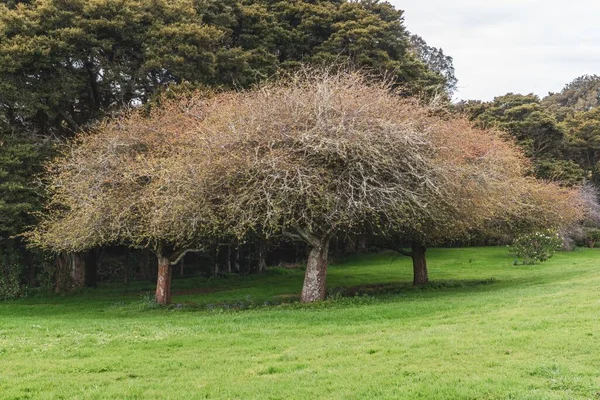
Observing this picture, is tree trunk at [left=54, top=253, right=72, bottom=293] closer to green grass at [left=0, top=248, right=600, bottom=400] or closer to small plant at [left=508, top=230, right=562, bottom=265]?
green grass at [left=0, top=248, right=600, bottom=400]

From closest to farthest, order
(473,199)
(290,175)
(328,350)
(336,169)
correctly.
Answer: (328,350)
(290,175)
(336,169)
(473,199)

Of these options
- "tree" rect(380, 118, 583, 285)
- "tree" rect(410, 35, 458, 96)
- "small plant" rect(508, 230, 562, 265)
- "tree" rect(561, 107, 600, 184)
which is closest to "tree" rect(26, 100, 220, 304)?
"tree" rect(380, 118, 583, 285)

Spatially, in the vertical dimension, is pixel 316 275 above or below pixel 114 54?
below

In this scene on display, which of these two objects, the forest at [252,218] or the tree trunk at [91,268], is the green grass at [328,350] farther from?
the tree trunk at [91,268]

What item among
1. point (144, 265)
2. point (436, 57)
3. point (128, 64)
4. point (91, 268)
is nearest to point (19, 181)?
point (128, 64)

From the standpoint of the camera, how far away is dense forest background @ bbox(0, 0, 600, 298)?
22.6 m

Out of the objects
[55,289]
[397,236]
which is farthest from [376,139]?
[55,289]

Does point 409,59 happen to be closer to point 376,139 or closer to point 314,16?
point 314,16

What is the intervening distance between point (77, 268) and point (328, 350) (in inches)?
833

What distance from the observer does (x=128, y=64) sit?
25.4 meters

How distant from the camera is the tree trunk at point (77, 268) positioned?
27000mm

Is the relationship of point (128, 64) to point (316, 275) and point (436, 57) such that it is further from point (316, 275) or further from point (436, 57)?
point (436, 57)

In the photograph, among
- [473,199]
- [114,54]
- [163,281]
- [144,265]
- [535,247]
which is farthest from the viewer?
[535,247]

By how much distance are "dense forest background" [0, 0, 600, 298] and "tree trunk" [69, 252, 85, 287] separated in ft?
0.29
